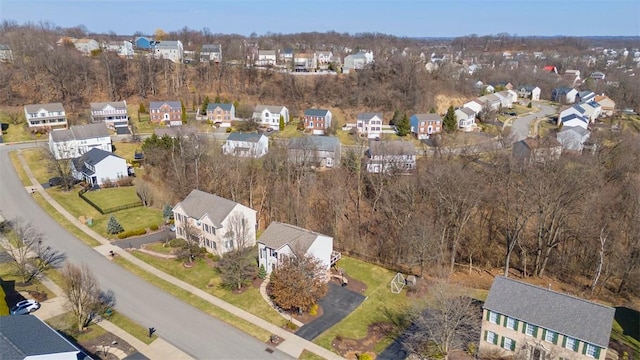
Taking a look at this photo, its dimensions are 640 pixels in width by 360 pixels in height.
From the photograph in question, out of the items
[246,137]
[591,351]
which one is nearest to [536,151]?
[591,351]

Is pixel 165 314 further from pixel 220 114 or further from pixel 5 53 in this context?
pixel 5 53

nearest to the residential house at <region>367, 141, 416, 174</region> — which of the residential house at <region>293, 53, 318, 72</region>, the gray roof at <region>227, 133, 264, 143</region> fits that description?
the gray roof at <region>227, 133, 264, 143</region>

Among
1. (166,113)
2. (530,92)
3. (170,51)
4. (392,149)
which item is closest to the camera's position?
(392,149)

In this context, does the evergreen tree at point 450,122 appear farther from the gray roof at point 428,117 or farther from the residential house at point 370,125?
the residential house at point 370,125

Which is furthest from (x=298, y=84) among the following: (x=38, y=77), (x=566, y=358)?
(x=566, y=358)

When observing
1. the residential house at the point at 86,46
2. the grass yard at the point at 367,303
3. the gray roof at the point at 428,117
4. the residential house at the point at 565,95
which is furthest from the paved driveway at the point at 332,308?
the residential house at the point at 86,46
